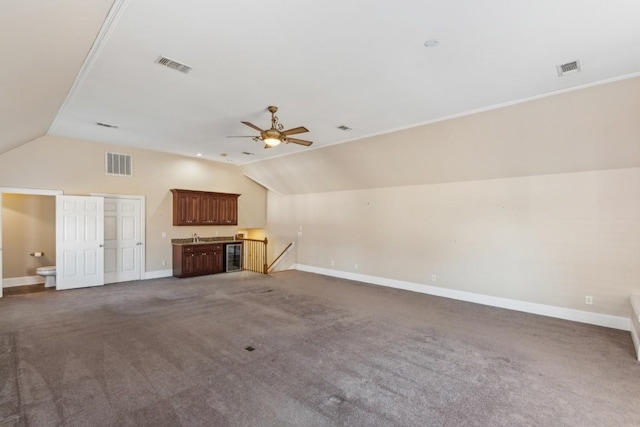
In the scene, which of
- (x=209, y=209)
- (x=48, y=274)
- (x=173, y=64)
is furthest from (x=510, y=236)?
(x=48, y=274)

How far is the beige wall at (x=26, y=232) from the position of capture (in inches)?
274

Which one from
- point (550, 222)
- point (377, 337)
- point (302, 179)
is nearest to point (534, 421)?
point (377, 337)

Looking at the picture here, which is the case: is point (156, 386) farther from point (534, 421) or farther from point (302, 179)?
point (302, 179)

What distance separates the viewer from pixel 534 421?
8.16ft

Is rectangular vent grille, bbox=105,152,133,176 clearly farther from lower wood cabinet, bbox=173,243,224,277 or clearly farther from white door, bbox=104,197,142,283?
lower wood cabinet, bbox=173,243,224,277

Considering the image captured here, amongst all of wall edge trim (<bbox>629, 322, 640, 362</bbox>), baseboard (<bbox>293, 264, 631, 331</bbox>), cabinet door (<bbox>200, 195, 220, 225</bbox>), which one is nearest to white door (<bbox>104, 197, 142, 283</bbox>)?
cabinet door (<bbox>200, 195, 220, 225</bbox>)

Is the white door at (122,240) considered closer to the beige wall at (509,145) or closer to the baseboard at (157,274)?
the baseboard at (157,274)

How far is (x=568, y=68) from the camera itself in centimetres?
339

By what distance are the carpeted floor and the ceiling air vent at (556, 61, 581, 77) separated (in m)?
3.37

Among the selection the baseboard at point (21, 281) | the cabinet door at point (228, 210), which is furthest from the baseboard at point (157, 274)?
the baseboard at point (21, 281)

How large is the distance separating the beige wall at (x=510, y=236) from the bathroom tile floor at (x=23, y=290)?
705 cm

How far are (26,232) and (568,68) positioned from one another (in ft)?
34.9

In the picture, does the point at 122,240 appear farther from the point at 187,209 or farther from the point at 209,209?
the point at 209,209

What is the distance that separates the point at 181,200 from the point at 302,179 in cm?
342
